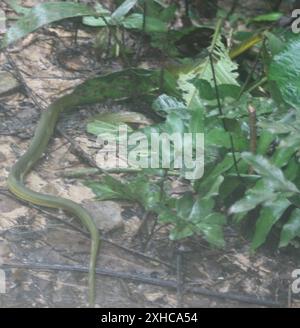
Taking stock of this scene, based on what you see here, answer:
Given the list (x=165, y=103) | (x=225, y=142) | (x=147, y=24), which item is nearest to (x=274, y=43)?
(x=165, y=103)

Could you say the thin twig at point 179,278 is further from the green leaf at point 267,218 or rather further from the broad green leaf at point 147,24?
the broad green leaf at point 147,24

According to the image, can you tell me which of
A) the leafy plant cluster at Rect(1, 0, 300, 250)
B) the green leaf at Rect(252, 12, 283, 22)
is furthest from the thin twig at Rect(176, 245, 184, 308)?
the green leaf at Rect(252, 12, 283, 22)

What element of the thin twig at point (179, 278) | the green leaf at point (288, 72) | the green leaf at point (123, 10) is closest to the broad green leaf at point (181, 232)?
the thin twig at point (179, 278)

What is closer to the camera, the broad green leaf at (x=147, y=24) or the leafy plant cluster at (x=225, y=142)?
the leafy plant cluster at (x=225, y=142)

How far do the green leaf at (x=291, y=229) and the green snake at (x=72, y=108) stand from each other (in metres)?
0.70

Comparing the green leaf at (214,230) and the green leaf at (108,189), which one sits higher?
the green leaf at (108,189)

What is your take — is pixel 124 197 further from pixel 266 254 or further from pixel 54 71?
pixel 54 71

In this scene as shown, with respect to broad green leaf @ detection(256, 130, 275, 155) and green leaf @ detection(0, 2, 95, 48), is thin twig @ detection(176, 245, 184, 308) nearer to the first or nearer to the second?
broad green leaf @ detection(256, 130, 275, 155)

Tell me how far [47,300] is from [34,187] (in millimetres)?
726

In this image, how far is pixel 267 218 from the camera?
121 inches

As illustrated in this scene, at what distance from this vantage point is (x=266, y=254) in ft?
10.8

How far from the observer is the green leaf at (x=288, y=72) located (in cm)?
339
